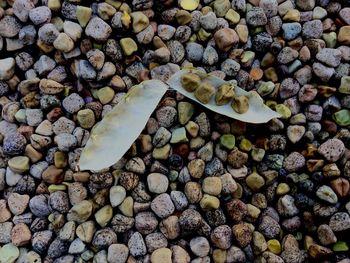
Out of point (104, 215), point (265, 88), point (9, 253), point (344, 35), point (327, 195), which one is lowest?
point (9, 253)

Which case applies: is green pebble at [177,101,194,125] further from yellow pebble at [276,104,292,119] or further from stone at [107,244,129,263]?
stone at [107,244,129,263]

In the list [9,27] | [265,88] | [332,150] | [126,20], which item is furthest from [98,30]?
[332,150]

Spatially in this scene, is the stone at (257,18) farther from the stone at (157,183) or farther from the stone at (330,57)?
the stone at (157,183)

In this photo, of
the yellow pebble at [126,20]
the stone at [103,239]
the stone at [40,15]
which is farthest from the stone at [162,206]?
the stone at [40,15]

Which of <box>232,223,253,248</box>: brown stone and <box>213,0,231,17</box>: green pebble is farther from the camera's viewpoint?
<box>213,0,231,17</box>: green pebble

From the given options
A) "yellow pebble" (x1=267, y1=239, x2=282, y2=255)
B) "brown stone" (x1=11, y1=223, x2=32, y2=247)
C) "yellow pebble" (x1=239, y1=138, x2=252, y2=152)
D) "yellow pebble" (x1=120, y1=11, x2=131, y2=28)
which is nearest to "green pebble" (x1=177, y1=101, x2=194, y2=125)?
"yellow pebble" (x1=239, y1=138, x2=252, y2=152)

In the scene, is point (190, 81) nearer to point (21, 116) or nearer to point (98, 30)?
point (98, 30)
